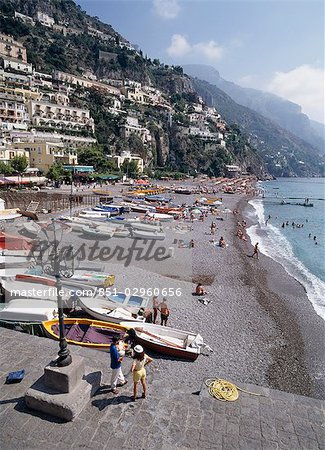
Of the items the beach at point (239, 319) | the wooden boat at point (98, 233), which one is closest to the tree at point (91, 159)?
the wooden boat at point (98, 233)

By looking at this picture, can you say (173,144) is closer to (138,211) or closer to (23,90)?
(23,90)

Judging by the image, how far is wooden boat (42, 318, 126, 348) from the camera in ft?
29.6

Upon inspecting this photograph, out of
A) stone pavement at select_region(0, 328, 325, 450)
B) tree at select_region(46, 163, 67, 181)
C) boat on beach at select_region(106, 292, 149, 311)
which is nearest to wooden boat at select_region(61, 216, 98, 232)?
boat on beach at select_region(106, 292, 149, 311)

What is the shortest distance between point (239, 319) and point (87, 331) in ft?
20.8

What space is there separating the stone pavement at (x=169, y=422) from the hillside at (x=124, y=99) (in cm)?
8078

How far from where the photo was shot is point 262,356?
10125mm

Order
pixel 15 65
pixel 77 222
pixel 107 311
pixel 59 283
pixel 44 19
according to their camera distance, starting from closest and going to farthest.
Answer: pixel 59 283
pixel 107 311
pixel 77 222
pixel 15 65
pixel 44 19

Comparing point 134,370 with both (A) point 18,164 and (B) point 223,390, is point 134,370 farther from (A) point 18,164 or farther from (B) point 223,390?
(A) point 18,164

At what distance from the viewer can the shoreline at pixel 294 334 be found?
9.17m

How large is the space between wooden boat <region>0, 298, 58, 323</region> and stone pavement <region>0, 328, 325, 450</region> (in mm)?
3448

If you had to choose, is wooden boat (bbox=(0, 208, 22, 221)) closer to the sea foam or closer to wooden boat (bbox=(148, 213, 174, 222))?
wooden boat (bbox=(148, 213, 174, 222))

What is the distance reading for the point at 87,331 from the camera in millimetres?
9469

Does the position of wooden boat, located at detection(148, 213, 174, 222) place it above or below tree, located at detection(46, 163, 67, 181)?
below

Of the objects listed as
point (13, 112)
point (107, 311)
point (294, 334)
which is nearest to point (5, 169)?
point (13, 112)
